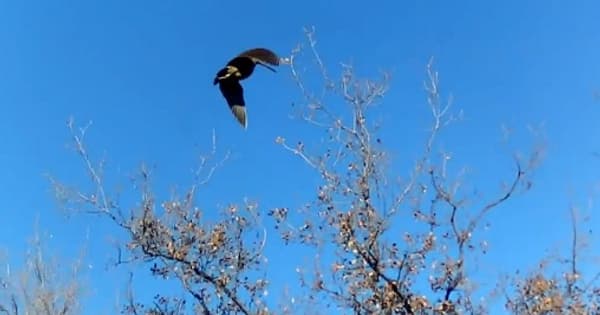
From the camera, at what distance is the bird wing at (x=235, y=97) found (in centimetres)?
555

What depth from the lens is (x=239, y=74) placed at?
5445mm

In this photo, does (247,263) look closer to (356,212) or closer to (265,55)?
(356,212)

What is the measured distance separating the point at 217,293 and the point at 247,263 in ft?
1.27

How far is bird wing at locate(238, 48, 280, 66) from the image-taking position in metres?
5.48

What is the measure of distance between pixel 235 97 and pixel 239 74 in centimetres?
25

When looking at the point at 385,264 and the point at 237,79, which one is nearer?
the point at 237,79

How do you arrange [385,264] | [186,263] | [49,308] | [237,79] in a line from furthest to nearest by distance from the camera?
[49,308] < [186,263] < [385,264] < [237,79]

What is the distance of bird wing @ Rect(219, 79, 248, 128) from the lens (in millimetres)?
5555

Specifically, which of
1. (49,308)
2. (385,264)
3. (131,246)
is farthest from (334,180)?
(49,308)

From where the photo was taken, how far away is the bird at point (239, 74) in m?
5.45

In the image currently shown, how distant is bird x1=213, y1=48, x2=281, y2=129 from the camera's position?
17.9 ft

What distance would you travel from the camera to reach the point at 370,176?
6.21 metres

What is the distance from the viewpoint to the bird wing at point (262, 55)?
5484 millimetres

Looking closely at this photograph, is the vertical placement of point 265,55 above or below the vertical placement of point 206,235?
above
